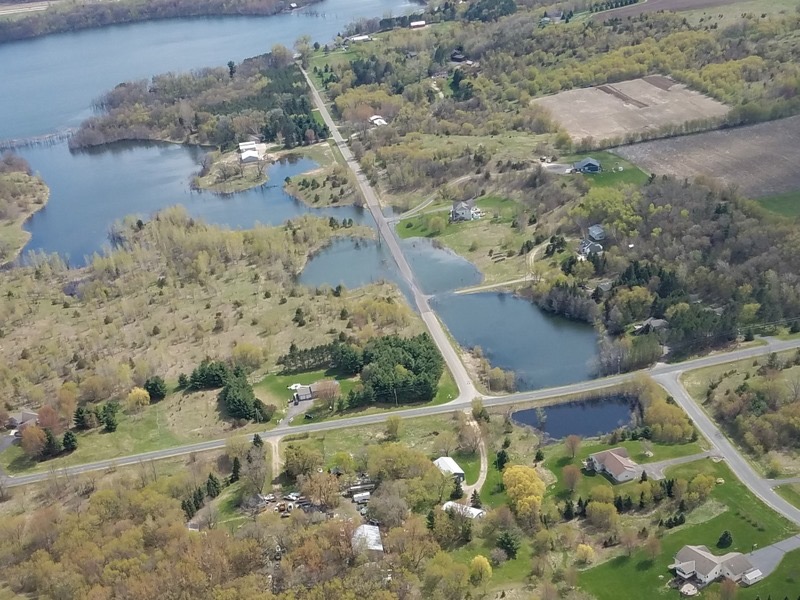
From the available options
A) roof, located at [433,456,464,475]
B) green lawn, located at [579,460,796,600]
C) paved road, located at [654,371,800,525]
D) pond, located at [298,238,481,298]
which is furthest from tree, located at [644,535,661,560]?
pond, located at [298,238,481,298]

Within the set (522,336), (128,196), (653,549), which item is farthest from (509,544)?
(128,196)

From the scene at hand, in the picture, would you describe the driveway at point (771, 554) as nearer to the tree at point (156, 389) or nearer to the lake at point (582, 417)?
the lake at point (582, 417)

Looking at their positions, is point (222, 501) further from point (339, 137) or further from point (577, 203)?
point (339, 137)

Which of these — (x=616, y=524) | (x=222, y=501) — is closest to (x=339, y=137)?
(x=222, y=501)

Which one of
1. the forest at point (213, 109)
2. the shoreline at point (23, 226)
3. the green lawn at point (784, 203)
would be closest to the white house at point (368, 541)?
the green lawn at point (784, 203)

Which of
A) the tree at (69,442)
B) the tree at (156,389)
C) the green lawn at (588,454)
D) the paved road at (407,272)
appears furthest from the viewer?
the tree at (156,389)

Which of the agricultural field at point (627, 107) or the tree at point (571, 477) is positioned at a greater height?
the agricultural field at point (627, 107)
